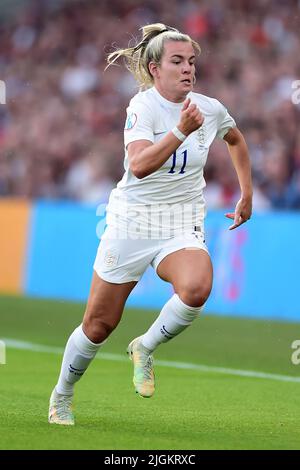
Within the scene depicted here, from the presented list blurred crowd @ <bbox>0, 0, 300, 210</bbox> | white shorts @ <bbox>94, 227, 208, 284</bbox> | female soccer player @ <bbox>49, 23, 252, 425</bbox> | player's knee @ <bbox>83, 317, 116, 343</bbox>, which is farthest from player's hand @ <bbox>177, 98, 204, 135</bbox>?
blurred crowd @ <bbox>0, 0, 300, 210</bbox>

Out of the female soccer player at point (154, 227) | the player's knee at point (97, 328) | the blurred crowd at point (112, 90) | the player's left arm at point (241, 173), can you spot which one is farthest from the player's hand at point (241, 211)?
the blurred crowd at point (112, 90)

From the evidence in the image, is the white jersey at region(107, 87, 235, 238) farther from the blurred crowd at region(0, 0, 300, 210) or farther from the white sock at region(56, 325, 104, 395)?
the blurred crowd at region(0, 0, 300, 210)

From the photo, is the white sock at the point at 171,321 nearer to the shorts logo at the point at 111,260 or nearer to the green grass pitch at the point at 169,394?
the shorts logo at the point at 111,260

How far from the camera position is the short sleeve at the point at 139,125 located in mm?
6977

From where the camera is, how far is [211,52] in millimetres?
20016

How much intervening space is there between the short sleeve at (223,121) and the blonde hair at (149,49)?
0.39m

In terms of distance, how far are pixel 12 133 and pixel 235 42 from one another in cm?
496

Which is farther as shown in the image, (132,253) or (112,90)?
(112,90)

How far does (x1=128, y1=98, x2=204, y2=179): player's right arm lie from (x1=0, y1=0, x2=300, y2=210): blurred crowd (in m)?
9.06

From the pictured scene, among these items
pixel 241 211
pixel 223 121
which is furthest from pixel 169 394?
pixel 223 121

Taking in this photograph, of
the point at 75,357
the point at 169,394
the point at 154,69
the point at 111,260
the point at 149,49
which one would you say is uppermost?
the point at 149,49

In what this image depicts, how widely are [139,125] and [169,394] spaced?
269cm

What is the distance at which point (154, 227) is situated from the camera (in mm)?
7242

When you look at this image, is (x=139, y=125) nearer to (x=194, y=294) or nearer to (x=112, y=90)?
(x=194, y=294)
